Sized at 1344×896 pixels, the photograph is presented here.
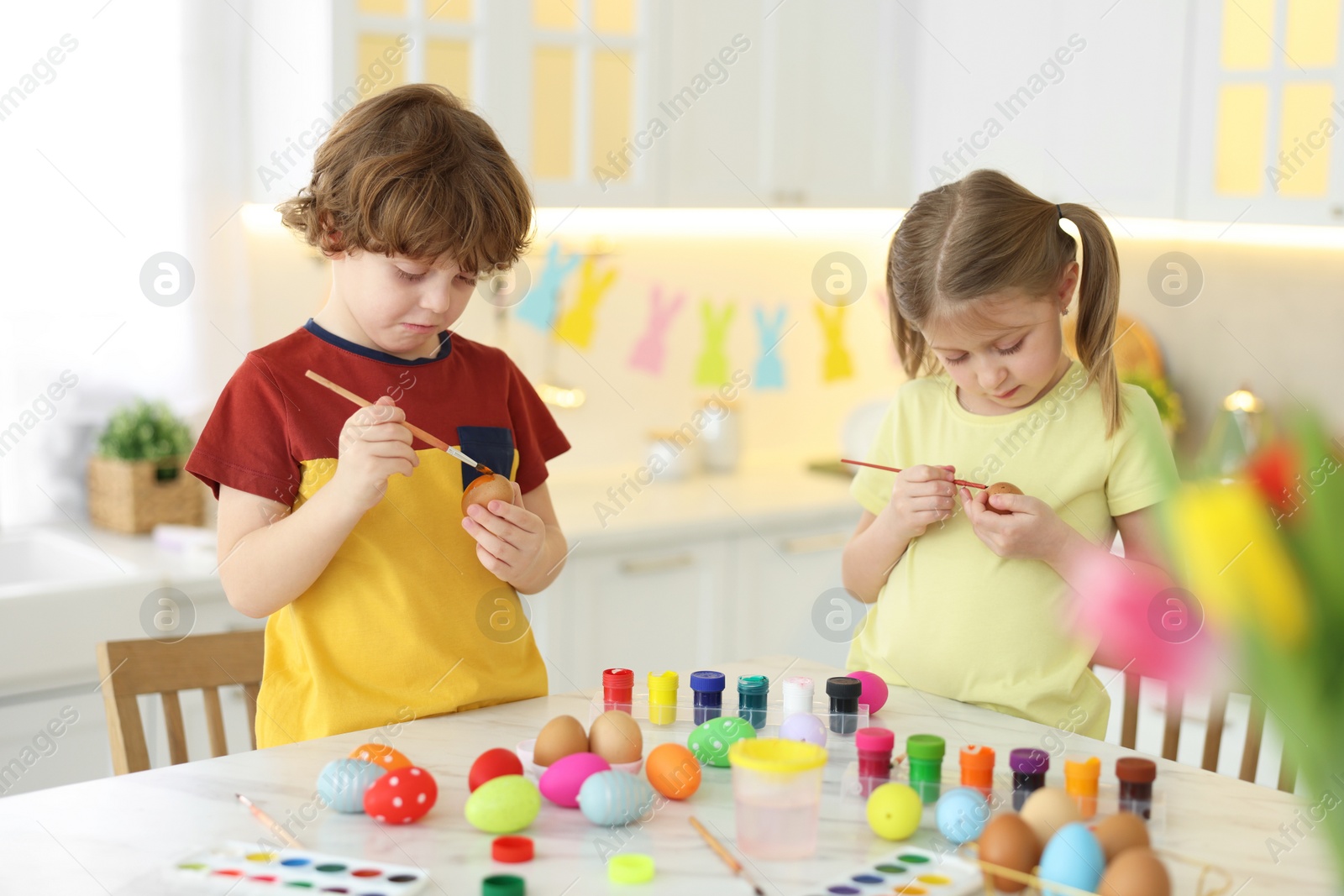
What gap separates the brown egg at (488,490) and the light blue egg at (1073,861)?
60cm

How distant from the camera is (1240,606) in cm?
45

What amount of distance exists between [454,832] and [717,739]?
0.84ft

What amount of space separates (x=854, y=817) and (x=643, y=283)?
226 cm

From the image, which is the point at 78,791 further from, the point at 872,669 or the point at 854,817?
the point at 872,669

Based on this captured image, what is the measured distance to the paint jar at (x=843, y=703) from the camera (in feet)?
3.94

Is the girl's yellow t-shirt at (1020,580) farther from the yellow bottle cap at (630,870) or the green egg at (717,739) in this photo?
the yellow bottle cap at (630,870)

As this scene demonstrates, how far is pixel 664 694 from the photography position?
48.7 inches

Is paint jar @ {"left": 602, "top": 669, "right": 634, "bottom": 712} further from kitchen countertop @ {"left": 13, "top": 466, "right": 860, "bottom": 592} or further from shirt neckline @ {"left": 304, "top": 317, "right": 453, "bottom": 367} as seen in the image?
kitchen countertop @ {"left": 13, "top": 466, "right": 860, "bottom": 592}

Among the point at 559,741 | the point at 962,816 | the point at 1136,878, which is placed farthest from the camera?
the point at 559,741

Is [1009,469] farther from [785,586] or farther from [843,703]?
[785,586]

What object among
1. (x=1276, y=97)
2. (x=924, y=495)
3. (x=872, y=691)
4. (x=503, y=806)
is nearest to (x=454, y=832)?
(x=503, y=806)

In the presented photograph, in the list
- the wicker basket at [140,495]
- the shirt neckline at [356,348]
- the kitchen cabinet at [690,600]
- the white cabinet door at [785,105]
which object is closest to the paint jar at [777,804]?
the shirt neckline at [356,348]

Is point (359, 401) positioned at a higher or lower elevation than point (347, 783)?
higher

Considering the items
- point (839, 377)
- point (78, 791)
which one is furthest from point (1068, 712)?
point (839, 377)
